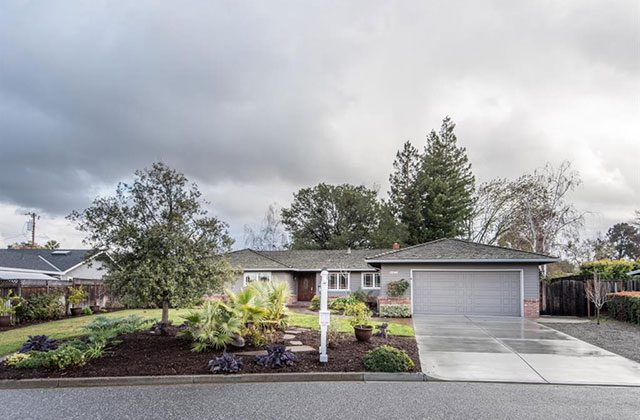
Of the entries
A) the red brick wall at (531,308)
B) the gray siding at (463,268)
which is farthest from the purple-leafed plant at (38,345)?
the red brick wall at (531,308)

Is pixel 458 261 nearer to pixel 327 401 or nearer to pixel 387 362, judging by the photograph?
pixel 387 362

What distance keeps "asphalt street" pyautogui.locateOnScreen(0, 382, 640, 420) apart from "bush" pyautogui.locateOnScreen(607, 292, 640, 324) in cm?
1052

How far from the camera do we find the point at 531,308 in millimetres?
17984

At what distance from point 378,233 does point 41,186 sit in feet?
81.3

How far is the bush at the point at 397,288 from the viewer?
18672 mm

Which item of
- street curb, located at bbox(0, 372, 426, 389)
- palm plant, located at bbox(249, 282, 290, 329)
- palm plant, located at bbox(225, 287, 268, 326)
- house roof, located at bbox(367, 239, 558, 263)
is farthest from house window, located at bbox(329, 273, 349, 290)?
street curb, located at bbox(0, 372, 426, 389)

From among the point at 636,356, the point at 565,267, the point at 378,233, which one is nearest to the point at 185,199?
the point at 636,356

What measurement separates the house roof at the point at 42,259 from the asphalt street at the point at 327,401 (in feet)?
63.0

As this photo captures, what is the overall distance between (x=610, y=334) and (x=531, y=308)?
17.7 ft

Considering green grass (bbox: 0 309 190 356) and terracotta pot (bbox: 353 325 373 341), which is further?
green grass (bbox: 0 309 190 356)

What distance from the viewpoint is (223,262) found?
10.4 metres

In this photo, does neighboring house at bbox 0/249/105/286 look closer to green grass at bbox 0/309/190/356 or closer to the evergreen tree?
green grass at bbox 0/309/190/356

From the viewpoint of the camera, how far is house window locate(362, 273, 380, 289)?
1047 inches

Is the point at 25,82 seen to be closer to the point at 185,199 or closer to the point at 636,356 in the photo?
the point at 185,199
